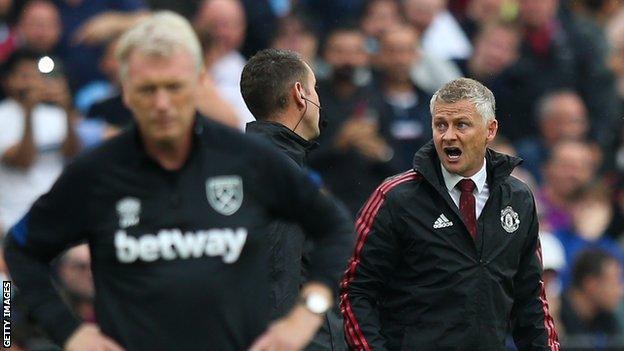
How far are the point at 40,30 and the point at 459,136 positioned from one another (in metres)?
5.14

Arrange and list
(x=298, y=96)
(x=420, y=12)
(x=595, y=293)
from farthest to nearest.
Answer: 1. (x=420, y=12)
2. (x=595, y=293)
3. (x=298, y=96)

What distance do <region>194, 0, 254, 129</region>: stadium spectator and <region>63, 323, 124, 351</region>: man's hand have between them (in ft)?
19.2

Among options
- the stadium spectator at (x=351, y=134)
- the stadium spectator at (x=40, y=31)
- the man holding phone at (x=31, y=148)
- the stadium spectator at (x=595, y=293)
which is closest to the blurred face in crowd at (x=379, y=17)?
the stadium spectator at (x=351, y=134)

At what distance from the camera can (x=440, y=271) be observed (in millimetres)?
5723

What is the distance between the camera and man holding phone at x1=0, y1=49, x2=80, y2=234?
9.06 meters

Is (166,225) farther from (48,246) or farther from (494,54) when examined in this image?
(494,54)

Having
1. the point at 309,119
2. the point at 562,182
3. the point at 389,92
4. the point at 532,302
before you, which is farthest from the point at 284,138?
the point at 562,182

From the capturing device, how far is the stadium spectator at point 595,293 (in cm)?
1056

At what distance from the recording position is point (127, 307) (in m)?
4.03

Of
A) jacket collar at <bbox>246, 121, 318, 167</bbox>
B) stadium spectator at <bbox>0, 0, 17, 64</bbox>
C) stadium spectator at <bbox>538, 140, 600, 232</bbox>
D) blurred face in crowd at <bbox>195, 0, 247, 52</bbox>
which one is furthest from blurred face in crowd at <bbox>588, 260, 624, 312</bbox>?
jacket collar at <bbox>246, 121, 318, 167</bbox>

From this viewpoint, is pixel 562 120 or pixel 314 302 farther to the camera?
pixel 562 120

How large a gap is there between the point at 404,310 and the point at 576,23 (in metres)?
7.37

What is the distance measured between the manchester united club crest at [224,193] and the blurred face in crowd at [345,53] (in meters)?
6.17

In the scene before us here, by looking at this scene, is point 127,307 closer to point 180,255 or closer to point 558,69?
point 180,255
